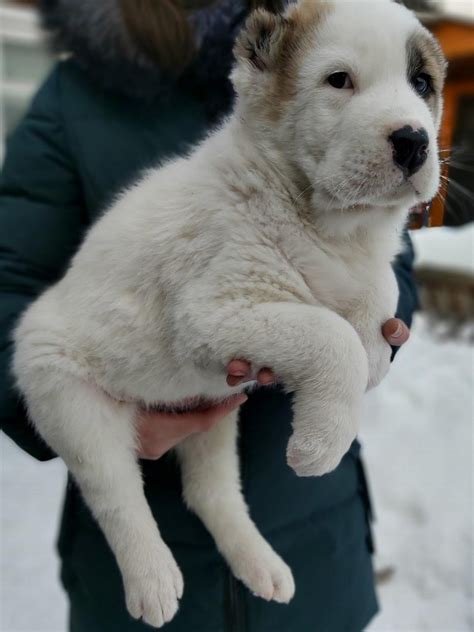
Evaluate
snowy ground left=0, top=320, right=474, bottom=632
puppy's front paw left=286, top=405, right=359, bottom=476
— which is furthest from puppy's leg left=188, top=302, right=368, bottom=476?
snowy ground left=0, top=320, right=474, bottom=632

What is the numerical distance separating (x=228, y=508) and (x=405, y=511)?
2427 millimetres

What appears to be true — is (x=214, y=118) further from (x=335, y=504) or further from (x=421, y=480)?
(x=421, y=480)

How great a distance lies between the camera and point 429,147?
1284mm

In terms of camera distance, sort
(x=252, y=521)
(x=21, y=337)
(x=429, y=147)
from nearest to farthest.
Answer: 1. (x=429, y=147)
2. (x=21, y=337)
3. (x=252, y=521)

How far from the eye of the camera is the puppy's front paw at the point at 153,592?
1.50 metres

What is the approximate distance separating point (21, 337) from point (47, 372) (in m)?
0.17

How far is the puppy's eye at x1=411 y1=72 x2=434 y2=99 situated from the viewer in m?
1.43

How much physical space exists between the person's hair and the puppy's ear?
1.42 ft

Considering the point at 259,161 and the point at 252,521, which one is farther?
the point at 252,521

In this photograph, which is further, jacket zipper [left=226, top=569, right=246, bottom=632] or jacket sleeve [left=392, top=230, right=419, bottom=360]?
jacket sleeve [left=392, top=230, right=419, bottom=360]

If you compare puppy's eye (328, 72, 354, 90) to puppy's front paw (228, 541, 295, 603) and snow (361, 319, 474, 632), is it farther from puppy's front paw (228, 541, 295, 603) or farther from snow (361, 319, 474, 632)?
snow (361, 319, 474, 632)

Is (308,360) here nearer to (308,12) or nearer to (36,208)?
(308,12)

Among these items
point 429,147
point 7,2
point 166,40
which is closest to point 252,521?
point 429,147

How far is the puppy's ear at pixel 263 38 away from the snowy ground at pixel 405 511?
1782mm
